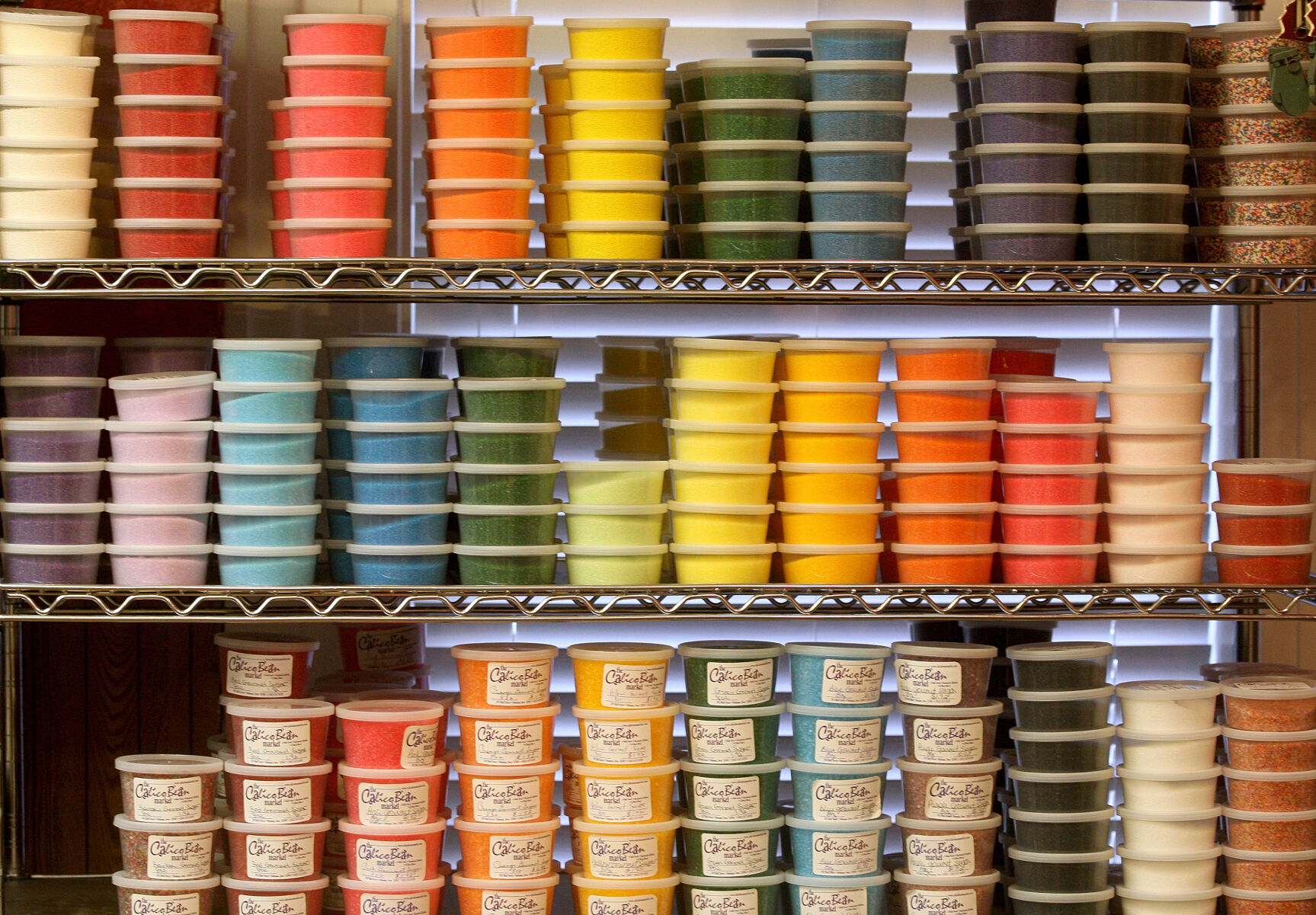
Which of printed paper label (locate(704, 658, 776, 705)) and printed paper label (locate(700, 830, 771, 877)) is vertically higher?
printed paper label (locate(704, 658, 776, 705))

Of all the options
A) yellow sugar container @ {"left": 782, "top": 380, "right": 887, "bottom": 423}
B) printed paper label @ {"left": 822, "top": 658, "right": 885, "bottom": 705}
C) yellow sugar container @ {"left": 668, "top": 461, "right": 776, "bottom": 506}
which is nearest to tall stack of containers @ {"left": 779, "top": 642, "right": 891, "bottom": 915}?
printed paper label @ {"left": 822, "top": 658, "right": 885, "bottom": 705}

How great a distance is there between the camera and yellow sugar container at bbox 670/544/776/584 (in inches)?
75.9

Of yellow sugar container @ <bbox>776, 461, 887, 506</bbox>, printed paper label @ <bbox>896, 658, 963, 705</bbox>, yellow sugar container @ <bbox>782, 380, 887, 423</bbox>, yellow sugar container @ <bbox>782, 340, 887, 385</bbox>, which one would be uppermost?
yellow sugar container @ <bbox>782, 340, 887, 385</bbox>

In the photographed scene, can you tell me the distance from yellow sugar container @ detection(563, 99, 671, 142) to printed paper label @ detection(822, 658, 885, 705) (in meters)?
0.83

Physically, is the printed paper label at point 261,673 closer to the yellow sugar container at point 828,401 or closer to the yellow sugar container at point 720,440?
the yellow sugar container at point 720,440

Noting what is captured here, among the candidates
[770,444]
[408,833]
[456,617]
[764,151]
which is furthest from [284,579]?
[764,151]

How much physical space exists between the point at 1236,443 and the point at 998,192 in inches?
33.4

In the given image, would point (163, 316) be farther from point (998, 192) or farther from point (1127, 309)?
point (1127, 309)

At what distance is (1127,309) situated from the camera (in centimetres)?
249

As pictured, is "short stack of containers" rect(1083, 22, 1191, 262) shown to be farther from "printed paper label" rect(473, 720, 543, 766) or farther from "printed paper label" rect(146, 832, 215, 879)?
"printed paper label" rect(146, 832, 215, 879)

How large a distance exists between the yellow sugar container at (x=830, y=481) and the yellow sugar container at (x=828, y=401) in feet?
0.23

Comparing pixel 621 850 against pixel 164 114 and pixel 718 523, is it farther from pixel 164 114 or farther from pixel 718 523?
pixel 164 114

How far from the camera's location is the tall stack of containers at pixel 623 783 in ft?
6.18

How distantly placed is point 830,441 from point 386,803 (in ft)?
2.72
